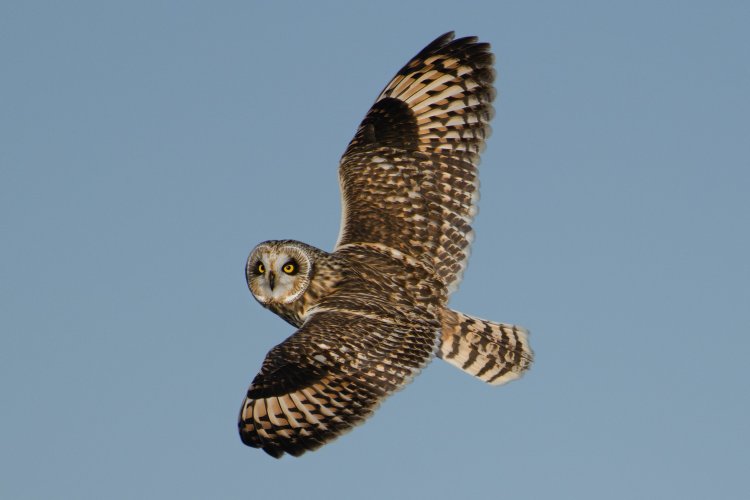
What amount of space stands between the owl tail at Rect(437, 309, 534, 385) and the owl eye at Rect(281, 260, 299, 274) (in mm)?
1669

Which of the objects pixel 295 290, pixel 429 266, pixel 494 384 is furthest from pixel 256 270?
pixel 494 384

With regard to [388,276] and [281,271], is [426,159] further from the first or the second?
[281,271]

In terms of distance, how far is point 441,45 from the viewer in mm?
15875

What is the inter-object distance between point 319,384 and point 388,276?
77.3 inches

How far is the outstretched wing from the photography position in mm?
12586

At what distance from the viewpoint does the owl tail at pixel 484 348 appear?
14.9 metres

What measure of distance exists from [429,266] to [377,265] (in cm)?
58

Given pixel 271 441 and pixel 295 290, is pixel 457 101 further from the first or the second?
pixel 271 441

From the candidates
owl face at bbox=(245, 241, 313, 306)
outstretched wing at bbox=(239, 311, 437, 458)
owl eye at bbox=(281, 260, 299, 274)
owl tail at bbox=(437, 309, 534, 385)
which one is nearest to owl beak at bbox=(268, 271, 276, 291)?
owl face at bbox=(245, 241, 313, 306)

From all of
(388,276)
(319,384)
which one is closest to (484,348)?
(388,276)

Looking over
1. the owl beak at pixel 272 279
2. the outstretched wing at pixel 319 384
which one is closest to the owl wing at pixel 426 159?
the owl beak at pixel 272 279

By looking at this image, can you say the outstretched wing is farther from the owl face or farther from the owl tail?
the owl tail

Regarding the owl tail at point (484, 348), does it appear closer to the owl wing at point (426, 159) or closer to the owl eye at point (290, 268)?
the owl wing at point (426, 159)

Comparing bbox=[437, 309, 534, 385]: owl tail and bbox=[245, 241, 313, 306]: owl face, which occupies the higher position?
bbox=[245, 241, 313, 306]: owl face
